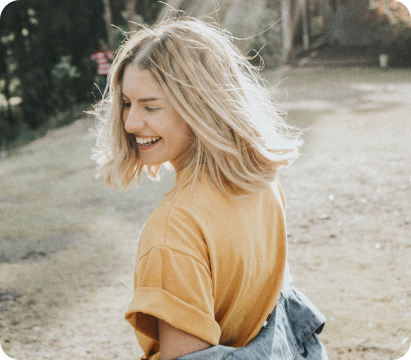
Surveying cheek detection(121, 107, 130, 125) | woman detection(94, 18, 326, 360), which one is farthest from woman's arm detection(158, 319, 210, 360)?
cheek detection(121, 107, 130, 125)

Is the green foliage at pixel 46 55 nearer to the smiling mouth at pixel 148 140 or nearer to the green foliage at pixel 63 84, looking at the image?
the green foliage at pixel 63 84

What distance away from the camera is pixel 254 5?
1722 centimetres

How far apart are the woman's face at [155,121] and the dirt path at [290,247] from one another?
1493mm

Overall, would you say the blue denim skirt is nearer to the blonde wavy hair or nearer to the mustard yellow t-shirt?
the mustard yellow t-shirt

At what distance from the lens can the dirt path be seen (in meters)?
2.67

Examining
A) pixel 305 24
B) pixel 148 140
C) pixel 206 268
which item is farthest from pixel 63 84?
pixel 206 268

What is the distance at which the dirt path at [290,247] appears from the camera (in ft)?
8.75

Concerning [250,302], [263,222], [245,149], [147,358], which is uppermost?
[245,149]

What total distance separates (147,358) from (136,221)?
3268 mm

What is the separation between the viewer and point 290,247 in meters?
3.68

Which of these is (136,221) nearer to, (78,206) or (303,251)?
(78,206)

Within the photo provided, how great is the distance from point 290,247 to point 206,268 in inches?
103

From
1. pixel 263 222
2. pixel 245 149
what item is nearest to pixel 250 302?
pixel 263 222

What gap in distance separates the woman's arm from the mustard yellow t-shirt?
0.03 meters
